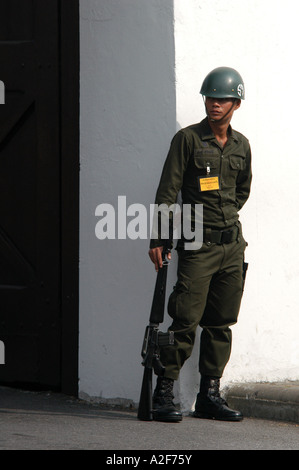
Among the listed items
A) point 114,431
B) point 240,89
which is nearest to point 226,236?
point 240,89

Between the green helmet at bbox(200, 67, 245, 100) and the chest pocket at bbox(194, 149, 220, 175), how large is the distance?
0.34 meters

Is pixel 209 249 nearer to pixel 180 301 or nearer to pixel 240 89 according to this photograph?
pixel 180 301

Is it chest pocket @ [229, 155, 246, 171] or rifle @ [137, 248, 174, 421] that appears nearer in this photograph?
rifle @ [137, 248, 174, 421]

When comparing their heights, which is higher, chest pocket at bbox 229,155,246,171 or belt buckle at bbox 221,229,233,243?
chest pocket at bbox 229,155,246,171

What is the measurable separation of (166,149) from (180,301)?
0.98m

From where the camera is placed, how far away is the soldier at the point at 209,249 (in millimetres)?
6176

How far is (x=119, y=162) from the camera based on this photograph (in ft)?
21.9

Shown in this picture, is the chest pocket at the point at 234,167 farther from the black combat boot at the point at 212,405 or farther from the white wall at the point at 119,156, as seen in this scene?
the black combat boot at the point at 212,405

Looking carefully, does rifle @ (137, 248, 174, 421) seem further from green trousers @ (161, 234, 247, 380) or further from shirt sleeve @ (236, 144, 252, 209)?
shirt sleeve @ (236, 144, 252, 209)

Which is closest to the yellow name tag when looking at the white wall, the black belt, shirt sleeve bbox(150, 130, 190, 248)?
shirt sleeve bbox(150, 130, 190, 248)

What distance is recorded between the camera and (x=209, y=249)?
6266mm

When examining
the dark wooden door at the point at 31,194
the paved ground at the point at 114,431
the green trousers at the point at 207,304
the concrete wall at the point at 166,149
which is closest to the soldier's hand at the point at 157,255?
the green trousers at the point at 207,304

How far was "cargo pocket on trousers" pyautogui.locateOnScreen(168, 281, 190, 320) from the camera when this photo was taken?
6.19 meters
